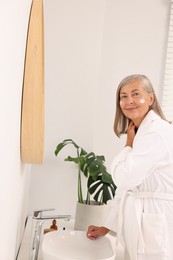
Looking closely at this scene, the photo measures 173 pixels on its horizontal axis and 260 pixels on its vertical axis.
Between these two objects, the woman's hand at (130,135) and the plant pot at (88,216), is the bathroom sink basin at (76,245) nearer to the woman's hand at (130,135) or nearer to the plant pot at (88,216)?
the plant pot at (88,216)

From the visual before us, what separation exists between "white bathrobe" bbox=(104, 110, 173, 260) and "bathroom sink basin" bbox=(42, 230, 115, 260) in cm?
17

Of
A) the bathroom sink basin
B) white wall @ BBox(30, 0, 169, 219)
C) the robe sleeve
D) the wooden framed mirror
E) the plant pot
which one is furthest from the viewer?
white wall @ BBox(30, 0, 169, 219)

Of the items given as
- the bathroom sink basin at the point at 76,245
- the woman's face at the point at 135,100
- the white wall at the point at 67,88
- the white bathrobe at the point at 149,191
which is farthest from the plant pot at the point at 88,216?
the woman's face at the point at 135,100

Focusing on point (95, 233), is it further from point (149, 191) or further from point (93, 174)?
point (93, 174)

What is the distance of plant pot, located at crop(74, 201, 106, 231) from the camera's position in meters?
2.17

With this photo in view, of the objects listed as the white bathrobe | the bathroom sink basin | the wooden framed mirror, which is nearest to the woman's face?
the white bathrobe

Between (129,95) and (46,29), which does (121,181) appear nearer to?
(129,95)

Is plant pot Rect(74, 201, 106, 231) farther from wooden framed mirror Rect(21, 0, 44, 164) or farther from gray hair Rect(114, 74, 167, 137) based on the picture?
wooden framed mirror Rect(21, 0, 44, 164)

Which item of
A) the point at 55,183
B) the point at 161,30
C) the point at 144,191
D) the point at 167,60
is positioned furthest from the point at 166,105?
the point at 144,191

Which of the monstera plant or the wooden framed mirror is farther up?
the wooden framed mirror

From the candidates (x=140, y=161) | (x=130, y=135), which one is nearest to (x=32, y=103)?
(x=140, y=161)

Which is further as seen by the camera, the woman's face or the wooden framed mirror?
the woman's face

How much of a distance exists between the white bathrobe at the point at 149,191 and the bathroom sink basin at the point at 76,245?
0.17m

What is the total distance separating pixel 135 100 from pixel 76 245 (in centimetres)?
77
